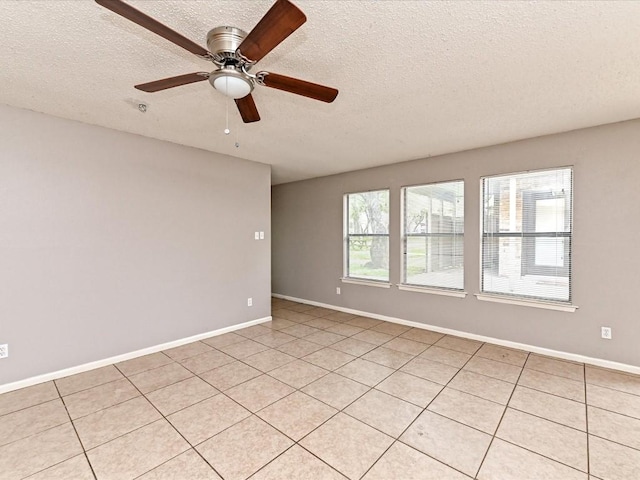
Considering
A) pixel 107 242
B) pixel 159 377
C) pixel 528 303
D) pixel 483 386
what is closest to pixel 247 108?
pixel 107 242

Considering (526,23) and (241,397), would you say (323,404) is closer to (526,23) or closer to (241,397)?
(241,397)

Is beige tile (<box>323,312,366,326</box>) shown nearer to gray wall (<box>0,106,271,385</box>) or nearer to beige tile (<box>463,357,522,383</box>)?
gray wall (<box>0,106,271,385</box>)

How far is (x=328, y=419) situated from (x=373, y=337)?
1.84 m

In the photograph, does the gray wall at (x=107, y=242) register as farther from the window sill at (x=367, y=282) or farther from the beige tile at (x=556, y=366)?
the beige tile at (x=556, y=366)

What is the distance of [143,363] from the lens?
3.08 meters

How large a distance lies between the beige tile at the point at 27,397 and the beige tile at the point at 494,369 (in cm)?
370

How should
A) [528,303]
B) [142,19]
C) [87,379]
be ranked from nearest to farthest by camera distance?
[142,19]
[87,379]
[528,303]

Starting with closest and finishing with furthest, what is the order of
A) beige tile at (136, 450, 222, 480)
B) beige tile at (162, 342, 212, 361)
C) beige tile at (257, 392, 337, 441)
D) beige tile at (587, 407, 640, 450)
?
beige tile at (136, 450, 222, 480) < beige tile at (587, 407, 640, 450) < beige tile at (257, 392, 337, 441) < beige tile at (162, 342, 212, 361)

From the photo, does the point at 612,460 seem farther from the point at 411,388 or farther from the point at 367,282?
the point at 367,282

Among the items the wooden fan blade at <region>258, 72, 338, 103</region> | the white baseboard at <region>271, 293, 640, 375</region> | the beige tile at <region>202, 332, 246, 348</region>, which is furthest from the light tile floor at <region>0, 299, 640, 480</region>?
the wooden fan blade at <region>258, 72, 338, 103</region>

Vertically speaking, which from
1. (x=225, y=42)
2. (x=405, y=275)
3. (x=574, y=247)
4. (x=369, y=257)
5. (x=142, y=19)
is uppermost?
(x=225, y=42)

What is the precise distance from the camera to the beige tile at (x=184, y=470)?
162 cm

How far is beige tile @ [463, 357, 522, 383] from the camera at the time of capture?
2773 mm

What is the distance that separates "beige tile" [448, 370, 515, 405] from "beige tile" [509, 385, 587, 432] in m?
0.07
